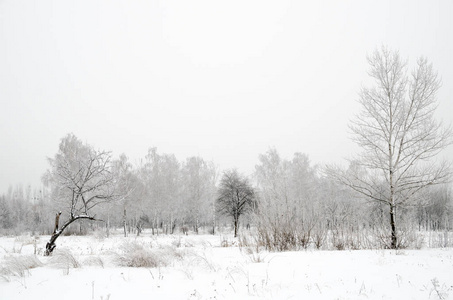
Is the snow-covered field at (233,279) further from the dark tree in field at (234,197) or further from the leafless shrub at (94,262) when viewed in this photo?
the dark tree in field at (234,197)

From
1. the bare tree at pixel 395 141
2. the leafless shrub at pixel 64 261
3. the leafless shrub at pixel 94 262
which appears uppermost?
the bare tree at pixel 395 141

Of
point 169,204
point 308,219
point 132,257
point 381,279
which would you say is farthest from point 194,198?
point 381,279

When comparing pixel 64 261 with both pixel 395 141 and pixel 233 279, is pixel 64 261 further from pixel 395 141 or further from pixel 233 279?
pixel 395 141

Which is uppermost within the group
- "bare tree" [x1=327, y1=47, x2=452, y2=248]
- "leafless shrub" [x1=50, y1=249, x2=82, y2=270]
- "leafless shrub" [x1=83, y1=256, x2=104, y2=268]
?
"bare tree" [x1=327, y1=47, x2=452, y2=248]

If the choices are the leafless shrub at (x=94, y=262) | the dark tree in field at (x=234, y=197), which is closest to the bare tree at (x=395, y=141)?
the leafless shrub at (x=94, y=262)

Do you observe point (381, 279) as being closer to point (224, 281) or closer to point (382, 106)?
point (224, 281)

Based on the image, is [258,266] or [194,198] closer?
[258,266]

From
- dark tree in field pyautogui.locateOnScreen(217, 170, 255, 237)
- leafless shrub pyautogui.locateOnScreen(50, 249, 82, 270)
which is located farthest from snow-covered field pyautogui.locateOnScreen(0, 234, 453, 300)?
dark tree in field pyautogui.locateOnScreen(217, 170, 255, 237)

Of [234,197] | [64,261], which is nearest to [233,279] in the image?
[64,261]

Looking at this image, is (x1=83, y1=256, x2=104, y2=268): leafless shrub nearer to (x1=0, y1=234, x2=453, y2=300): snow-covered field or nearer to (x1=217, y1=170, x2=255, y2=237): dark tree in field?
(x1=0, y1=234, x2=453, y2=300): snow-covered field

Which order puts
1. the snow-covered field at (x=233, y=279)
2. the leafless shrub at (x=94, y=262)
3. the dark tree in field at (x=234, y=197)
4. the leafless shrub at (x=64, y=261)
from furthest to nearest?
the dark tree in field at (x=234, y=197), the leafless shrub at (x=94, y=262), the leafless shrub at (x=64, y=261), the snow-covered field at (x=233, y=279)

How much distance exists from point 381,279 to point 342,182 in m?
5.94

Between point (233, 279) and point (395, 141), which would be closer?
point (233, 279)

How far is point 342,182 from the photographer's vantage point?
394 inches
